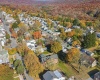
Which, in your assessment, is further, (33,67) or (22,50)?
(22,50)

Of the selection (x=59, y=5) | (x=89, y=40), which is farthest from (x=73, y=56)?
(x=59, y=5)

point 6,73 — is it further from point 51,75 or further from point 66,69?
point 66,69

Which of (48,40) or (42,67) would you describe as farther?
(48,40)

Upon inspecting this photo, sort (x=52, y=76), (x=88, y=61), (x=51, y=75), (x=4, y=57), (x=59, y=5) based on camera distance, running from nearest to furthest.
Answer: (x=52, y=76) < (x=51, y=75) < (x=88, y=61) < (x=4, y=57) < (x=59, y=5)

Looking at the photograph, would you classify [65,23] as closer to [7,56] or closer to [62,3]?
[7,56]

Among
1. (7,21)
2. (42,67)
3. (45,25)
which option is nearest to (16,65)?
(42,67)

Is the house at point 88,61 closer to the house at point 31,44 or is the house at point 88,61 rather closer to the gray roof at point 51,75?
the gray roof at point 51,75

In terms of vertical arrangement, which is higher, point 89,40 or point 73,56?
point 89,40
